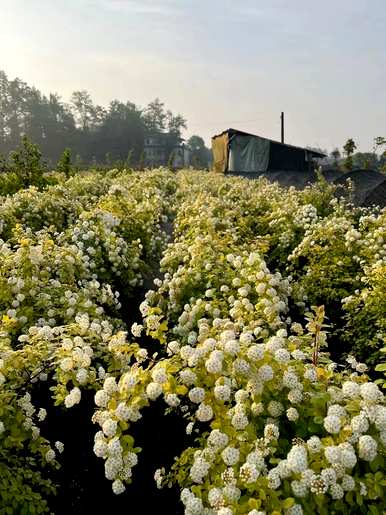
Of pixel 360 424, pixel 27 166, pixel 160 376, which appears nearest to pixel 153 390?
pixel 160 376

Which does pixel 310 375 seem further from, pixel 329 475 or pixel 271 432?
pixel 329 475

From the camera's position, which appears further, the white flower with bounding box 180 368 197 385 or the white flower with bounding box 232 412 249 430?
the white flower with bounding box 180 368 197 385

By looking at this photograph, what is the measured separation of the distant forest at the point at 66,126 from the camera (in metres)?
80.2

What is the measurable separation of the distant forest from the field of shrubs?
69848 millimetres

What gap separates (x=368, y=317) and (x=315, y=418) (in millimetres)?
3409

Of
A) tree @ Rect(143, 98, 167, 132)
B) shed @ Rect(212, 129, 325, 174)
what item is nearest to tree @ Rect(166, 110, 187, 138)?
tree @ Rect(143, 98, 167, 132)

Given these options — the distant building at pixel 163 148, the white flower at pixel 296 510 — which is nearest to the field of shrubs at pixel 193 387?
the white flower at pixel 296 510

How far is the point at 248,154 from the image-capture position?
32938 millimetres

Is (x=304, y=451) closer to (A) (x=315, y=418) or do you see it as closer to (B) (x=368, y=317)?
(A) (x=315, y=418)

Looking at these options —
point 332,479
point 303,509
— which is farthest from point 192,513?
point 332,479

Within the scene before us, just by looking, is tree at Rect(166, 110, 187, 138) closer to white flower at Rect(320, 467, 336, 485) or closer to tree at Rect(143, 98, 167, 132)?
tree at Rect(143, 98, 167, 132)

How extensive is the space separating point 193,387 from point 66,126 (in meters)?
86.0

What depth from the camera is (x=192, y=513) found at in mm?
2359

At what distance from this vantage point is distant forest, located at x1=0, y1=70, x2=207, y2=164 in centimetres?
8019
